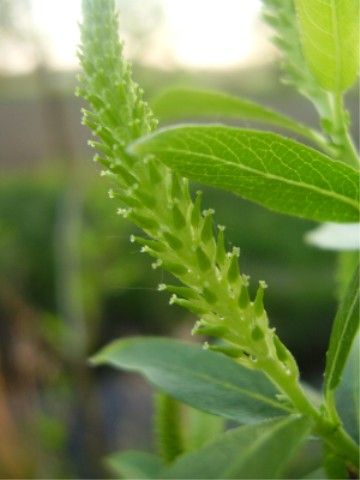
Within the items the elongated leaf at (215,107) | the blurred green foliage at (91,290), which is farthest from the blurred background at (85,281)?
the elongated leaf at (215,107)

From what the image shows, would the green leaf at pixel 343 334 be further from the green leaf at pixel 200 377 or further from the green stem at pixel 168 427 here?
the green stem at pixel 168 427

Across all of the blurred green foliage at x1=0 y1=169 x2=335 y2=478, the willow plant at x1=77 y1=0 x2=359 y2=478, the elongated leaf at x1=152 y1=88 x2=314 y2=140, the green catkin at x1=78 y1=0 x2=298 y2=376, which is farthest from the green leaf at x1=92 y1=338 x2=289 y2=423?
the blurred green foliage at x1=0 y1=169 x2=335 y2=478

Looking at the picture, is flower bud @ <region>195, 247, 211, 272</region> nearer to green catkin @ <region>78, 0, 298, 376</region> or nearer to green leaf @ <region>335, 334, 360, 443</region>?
green catkin @ <region>78, 0, 298, 376</region>

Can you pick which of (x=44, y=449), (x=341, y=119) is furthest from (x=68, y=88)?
(x=341, y=119)

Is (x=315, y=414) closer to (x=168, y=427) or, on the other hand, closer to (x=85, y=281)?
(x=168, y=427)

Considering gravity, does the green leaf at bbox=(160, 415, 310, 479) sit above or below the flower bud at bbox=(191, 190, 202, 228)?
below

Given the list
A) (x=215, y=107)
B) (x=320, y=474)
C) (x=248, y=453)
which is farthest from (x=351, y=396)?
(x=215, y=107)
